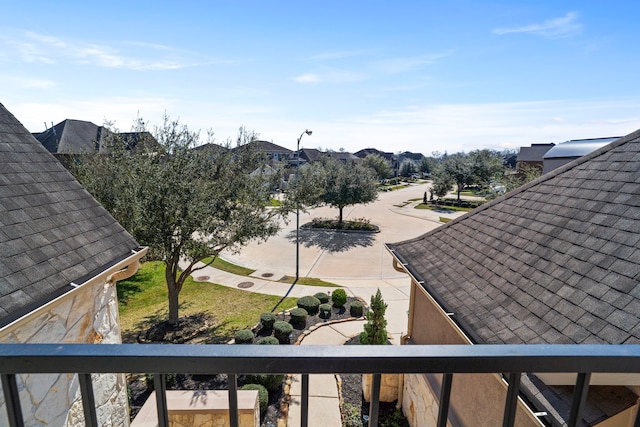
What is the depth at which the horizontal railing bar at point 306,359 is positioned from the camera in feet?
3.76

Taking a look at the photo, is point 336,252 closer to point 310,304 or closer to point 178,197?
point 310,304

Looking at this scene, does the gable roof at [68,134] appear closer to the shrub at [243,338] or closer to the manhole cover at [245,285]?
the manhole cover at [245,285]

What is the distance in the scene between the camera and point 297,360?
3.80 ft

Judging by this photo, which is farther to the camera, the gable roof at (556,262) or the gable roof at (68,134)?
the gable roof at (68,134)

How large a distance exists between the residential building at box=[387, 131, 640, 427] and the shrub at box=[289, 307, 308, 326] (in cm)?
470

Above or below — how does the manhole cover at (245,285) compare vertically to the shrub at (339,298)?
below

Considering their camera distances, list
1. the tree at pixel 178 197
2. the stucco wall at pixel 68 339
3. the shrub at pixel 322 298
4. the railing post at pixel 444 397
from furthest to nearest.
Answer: the shrub at pixel 322 298
the tree at pixel 178 197
the stucco wall at pixel 68 339
the railing post at pixel 444 397

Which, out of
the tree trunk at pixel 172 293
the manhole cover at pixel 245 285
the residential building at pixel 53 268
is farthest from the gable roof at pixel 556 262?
the manhole cover at pixel 245 285

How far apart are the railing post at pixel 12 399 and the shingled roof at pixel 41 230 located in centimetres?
311

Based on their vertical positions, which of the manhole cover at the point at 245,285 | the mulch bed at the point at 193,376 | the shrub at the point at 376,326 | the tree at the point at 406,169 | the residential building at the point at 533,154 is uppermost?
the residential building at the point at 533,154

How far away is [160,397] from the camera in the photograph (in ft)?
4.18

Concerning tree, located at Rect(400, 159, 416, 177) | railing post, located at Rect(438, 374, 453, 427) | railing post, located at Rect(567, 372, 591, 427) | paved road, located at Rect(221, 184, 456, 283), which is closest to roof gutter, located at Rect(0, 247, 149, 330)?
railing post, located at Rect(438, 374, 453, 427)

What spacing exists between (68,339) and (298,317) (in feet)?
23.6

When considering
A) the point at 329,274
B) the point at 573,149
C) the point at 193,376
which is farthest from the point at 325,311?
the point at 573,149
